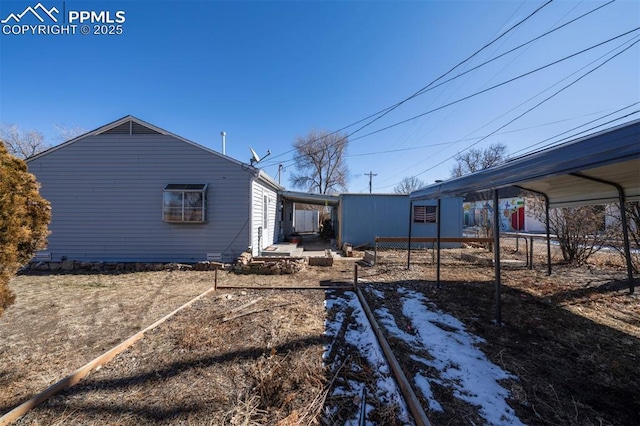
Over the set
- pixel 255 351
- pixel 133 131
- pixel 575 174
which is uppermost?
pixel 133 131

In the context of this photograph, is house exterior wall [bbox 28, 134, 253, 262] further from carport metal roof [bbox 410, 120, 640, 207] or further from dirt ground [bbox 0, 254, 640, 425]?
carport metal roof [bbox 410, 120, 640, 207]

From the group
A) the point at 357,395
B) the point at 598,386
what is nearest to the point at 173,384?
the point at 357,395

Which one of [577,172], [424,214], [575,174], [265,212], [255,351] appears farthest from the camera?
[424,214]

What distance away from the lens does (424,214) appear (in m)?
12.1

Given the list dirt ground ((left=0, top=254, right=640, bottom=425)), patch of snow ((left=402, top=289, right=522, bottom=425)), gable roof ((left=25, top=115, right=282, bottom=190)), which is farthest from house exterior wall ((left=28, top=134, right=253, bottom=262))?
patch of snow ((left=402, top=289, right=522, bottom=425))

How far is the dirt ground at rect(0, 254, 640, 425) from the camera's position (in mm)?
2143

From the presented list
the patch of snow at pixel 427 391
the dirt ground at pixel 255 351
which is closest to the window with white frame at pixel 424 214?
the dirt ground at pixel 255 351

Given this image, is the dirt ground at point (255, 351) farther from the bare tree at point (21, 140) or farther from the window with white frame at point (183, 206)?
the bare tree at point (21, 140)

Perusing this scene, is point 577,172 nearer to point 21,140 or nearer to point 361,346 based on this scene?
point 361,346

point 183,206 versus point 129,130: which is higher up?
point 129,130

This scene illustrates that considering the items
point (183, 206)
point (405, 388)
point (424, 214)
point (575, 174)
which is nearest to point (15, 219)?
point (405, 388)

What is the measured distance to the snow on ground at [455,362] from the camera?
86.2 inches

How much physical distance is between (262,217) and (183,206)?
2.73 metres

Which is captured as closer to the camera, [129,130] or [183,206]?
[183,206]
